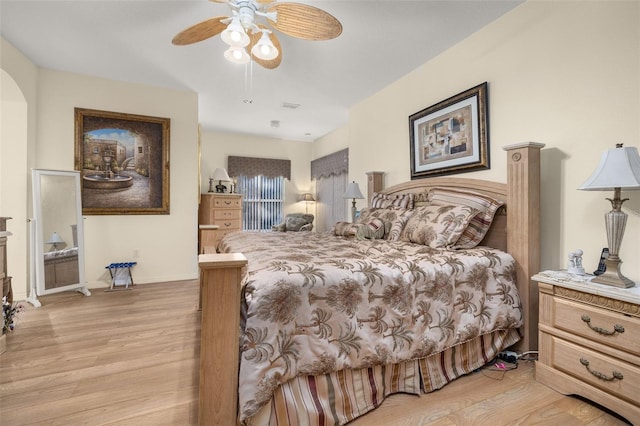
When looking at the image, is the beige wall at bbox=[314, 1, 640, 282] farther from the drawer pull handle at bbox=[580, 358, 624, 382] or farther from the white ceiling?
the drawer pull handle at bbox=[580, 358, 624, 382]

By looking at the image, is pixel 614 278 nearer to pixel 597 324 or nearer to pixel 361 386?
pixel 597 324

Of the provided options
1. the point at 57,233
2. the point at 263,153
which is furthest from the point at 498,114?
the point at 263,153

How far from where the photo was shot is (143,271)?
392 centimetres

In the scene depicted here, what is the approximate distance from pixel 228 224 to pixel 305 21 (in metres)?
3.88

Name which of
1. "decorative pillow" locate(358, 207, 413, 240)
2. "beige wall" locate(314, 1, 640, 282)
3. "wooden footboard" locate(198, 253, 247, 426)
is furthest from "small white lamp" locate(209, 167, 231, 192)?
"wooden footboard" locate(198, 253, 247, 426)

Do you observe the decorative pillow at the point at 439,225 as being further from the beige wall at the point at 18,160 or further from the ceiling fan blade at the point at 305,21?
the beige wall at the point at 18,160

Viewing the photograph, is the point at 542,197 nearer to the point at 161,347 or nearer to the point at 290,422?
the point at 290,422

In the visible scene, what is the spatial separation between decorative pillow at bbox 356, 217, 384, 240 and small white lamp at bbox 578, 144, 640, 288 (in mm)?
1486

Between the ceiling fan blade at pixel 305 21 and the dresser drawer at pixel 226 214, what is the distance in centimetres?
361

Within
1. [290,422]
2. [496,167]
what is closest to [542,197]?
[496,167]

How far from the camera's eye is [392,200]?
329cm

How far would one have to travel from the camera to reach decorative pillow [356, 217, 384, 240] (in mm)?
2711

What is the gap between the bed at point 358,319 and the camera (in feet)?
3.92

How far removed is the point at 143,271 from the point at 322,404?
349 centimetres
